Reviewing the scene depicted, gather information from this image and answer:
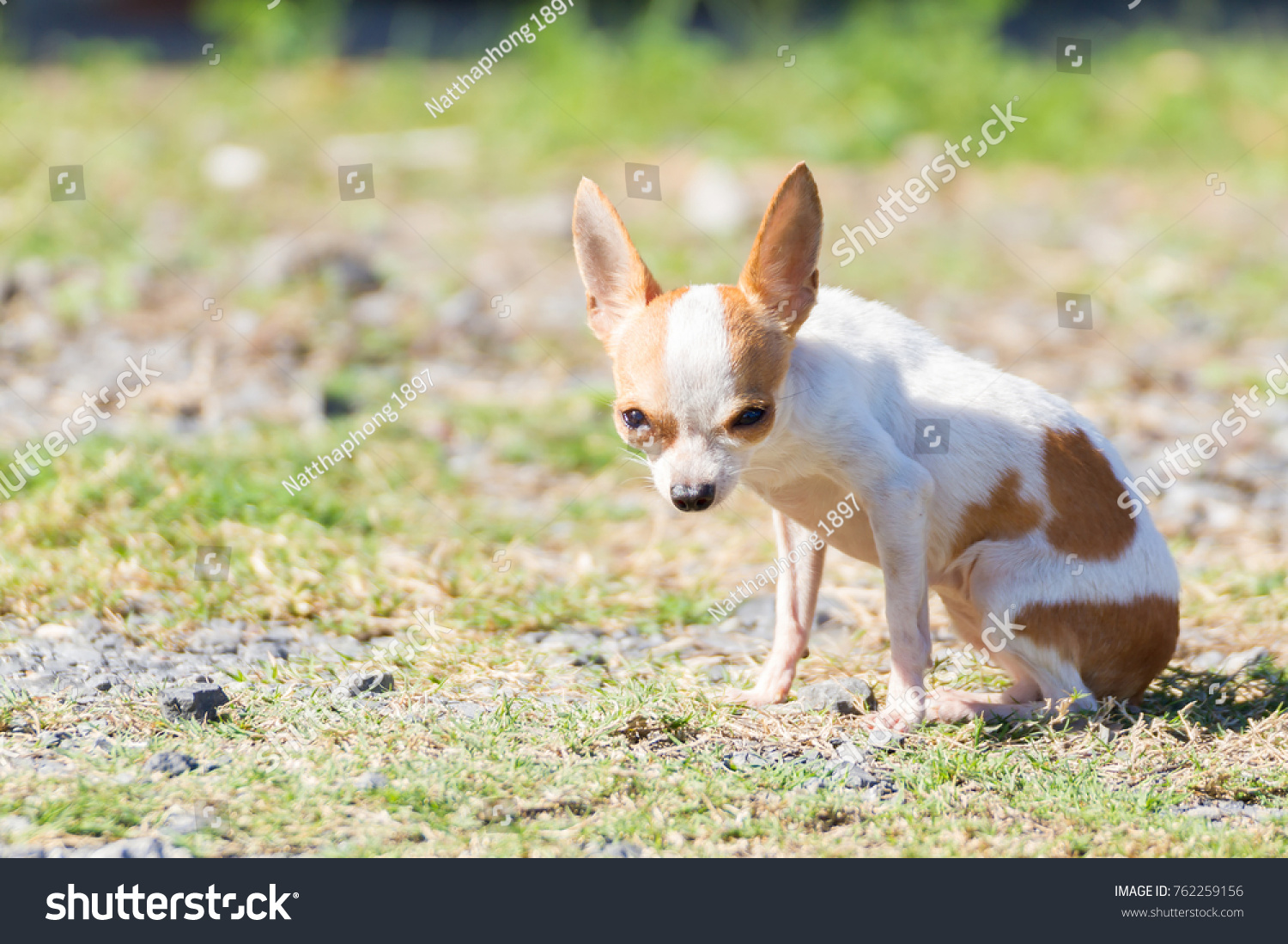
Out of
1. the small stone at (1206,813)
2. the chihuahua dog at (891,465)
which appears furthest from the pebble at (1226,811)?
the chihuahua dog at (891,465)

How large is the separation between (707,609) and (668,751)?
1.30 meters

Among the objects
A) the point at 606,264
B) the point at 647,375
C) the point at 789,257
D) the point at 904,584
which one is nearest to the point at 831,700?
the point at 904,584

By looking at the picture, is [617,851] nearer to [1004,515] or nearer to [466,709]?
[466,709]

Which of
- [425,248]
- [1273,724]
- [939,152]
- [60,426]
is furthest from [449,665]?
[939,152]

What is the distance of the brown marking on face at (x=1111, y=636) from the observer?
3.68m

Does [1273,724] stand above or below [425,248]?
below

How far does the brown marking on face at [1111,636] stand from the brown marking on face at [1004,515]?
0.22m

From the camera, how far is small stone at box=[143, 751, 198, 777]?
125 inches

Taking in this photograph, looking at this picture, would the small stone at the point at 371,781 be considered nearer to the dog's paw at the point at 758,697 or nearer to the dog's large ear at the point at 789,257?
the dog's paw at the point at 758,697

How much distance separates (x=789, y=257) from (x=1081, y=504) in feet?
3.73

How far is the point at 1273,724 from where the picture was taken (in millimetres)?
3691

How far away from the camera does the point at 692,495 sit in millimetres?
3207
